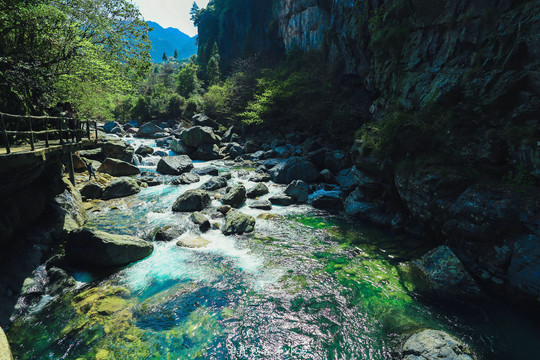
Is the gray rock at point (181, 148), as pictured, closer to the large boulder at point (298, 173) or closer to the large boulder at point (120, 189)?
the large boulder at point (120, 189)

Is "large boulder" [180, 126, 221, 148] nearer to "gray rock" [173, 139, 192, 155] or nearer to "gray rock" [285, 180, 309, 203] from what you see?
"gray rock" [173, 139, 192, 155]

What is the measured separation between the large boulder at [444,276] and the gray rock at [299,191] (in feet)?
24.7

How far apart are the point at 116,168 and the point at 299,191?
14.2 metres

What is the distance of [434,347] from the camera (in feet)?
18.1

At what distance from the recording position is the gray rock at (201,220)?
11.7m

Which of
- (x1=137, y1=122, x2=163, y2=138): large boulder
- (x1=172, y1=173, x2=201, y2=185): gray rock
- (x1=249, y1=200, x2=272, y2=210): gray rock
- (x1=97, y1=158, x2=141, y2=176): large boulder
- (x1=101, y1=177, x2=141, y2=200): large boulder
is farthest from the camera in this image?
(x1=137, y1=122, x2=163, y2=138): large boulder

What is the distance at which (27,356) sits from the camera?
5.63m

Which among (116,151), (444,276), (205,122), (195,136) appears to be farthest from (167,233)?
(205,122)

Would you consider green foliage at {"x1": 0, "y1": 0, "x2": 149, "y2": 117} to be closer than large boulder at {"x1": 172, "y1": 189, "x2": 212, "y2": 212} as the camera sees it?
Yes

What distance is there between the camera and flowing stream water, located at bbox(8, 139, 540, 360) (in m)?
5.97

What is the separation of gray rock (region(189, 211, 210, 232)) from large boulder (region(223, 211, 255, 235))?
0.88m

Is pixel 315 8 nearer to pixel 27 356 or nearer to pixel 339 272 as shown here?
pixel 339 272

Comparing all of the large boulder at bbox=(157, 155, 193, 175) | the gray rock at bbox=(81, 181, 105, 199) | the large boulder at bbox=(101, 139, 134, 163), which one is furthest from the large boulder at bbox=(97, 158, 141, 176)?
the gray rock at bbox=(81, 181, 105, 199)

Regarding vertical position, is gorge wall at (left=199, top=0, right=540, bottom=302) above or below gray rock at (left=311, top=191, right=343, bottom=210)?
above
